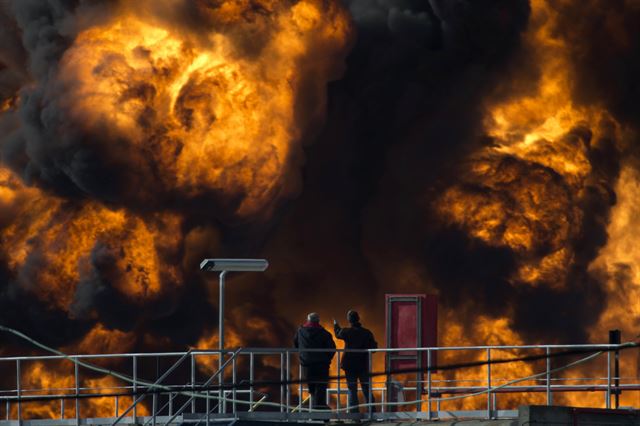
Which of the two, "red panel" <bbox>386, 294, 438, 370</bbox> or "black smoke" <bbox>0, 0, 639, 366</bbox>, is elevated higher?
"black smoke" <bbox>0, 0, 639, 366</bbox>

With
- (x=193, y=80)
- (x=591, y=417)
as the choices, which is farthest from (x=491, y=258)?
(x=591, y=417)

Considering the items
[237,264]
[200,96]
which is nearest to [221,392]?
[237,264]

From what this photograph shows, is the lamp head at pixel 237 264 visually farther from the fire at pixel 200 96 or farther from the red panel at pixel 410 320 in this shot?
the fire at pixel 200 96

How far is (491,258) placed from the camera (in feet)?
200

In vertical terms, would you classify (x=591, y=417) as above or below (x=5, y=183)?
below

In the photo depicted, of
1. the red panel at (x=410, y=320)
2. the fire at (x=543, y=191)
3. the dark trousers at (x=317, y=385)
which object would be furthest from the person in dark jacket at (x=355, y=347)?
the fire at (x=543, y=191)

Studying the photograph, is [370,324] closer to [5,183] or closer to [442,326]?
[442,326]

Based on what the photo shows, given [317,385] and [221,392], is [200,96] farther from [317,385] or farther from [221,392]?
[317,385]

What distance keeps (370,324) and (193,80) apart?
1020 cm

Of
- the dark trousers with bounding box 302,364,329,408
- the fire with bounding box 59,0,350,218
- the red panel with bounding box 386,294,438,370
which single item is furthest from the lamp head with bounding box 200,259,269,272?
the fire with bounding box 59,0,350,218

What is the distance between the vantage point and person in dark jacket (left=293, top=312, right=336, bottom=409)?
43094mm

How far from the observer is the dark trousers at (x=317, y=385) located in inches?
1693

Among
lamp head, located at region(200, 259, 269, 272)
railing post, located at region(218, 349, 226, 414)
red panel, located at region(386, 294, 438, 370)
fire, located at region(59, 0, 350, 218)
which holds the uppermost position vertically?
fire, located at region(59, 0, 350, 218)

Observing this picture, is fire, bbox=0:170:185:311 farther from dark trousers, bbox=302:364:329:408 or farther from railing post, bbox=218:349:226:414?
dark trousers, bbox=302:364:329:408
